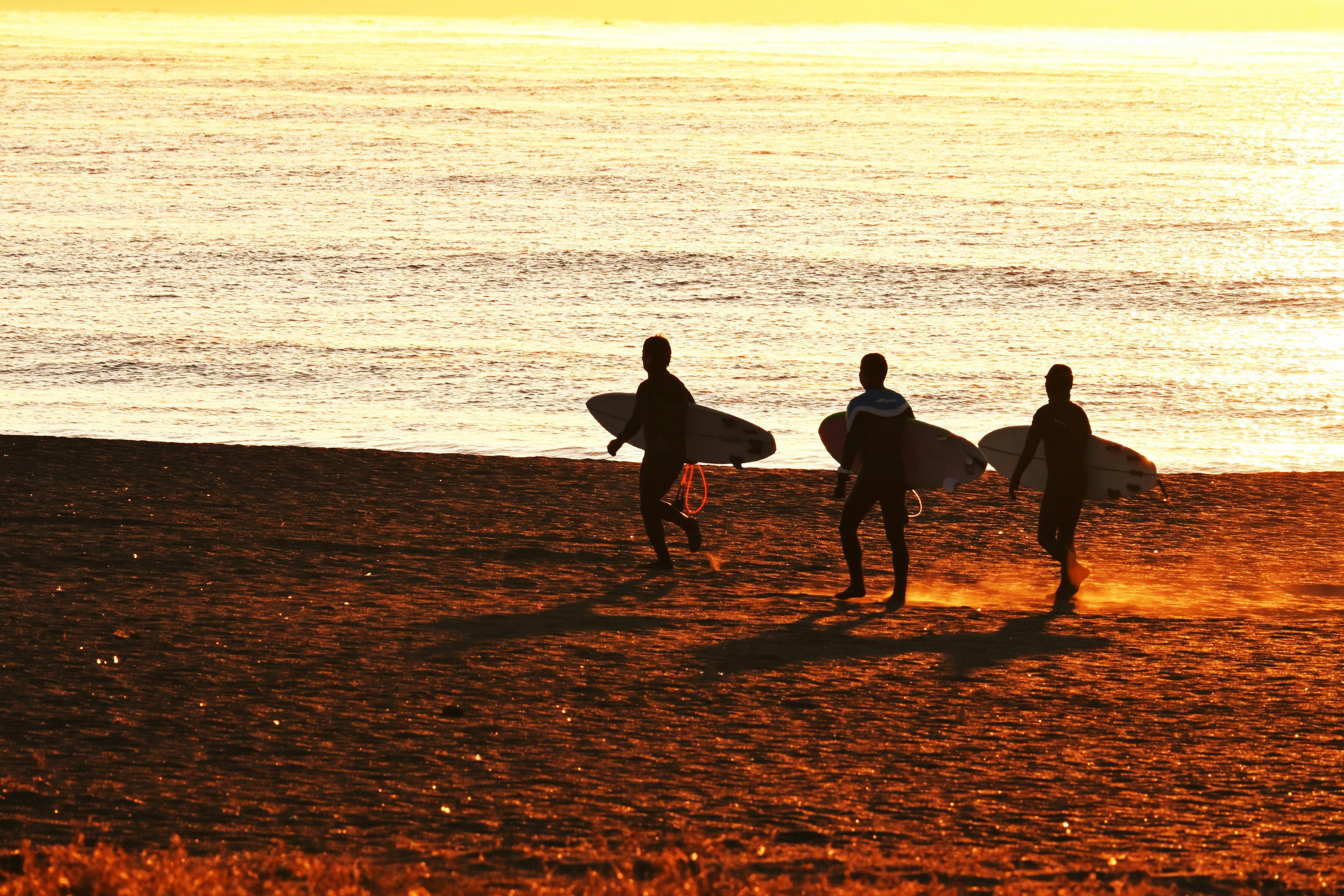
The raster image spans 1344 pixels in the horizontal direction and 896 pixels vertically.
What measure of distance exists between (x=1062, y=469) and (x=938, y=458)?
2.83ft

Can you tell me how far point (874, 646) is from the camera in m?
8.17

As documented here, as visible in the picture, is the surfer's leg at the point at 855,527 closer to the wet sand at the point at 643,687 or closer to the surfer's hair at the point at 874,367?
the wet sand at the point at 643,687

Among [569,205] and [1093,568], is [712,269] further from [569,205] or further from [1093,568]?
[1093,568]

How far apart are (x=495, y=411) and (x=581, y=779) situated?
15.1m

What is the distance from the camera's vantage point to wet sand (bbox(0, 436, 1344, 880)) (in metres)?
5.55

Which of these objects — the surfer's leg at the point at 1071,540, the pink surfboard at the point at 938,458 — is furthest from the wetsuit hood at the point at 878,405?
the surfer's leg at the point at 1071,540

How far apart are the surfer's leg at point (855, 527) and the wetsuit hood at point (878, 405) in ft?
1.37

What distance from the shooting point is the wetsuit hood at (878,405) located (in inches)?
350

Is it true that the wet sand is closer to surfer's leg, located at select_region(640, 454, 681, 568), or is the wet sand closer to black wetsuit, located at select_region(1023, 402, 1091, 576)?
surfer's leg, located at select_region(640, 454, 681, 568)

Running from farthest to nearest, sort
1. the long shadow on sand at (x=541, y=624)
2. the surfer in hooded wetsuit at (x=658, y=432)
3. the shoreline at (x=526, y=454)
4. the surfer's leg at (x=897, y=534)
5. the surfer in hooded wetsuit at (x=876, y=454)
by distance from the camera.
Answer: the shoreline at (x=526, y=454) < the surfer in hooded wetsuit at (x=658, y=432) < the surfer's leg at (x=897, y=534) < the surfer in hooded wetsuit at (x=876, y=454) < the long shadow on sand at (x=541, y=624)

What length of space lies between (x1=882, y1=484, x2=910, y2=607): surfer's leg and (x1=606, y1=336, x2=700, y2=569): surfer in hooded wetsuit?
1489 millimetres

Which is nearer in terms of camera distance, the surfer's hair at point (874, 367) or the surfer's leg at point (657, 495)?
the surfer's hair at point (874, 367)

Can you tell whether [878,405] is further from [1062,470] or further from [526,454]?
[526,454]

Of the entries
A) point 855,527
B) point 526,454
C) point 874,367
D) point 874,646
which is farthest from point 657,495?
point 526,454
